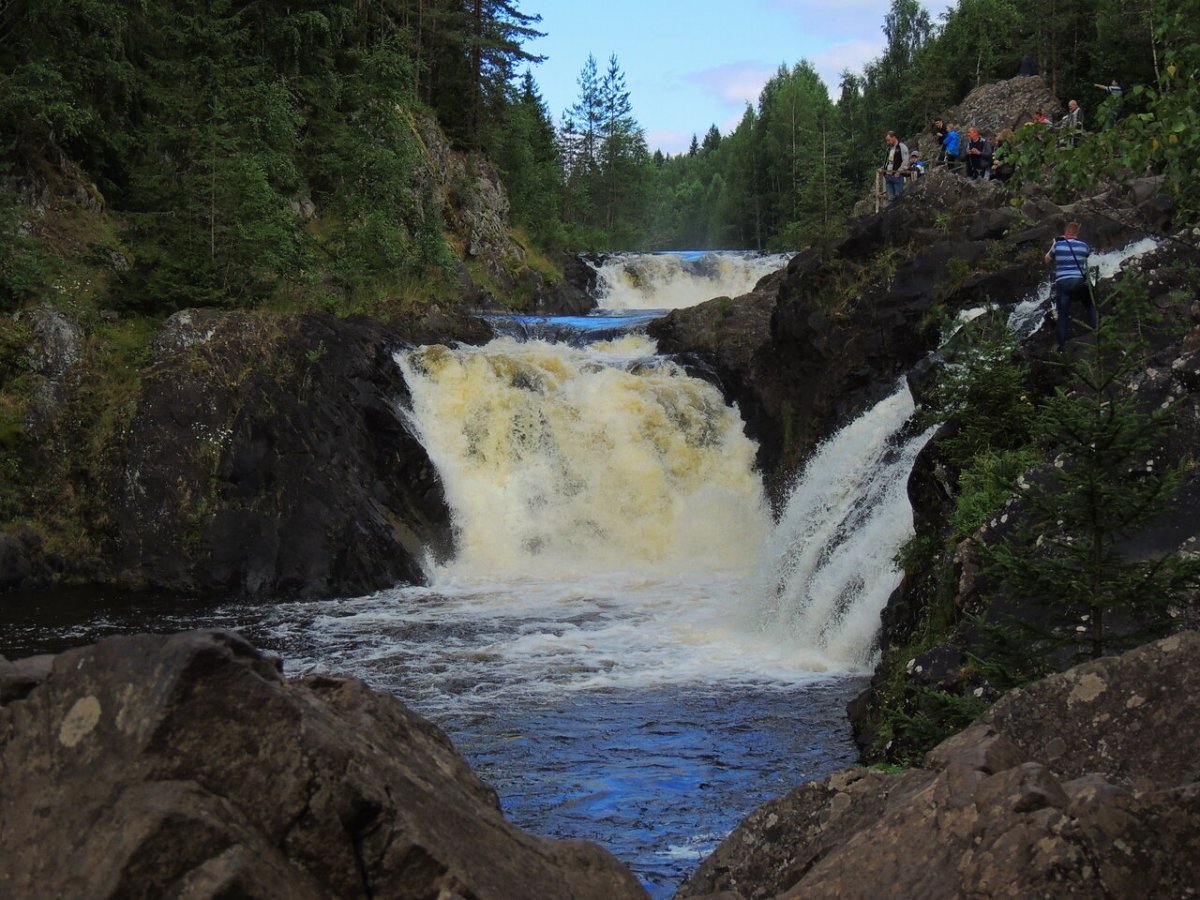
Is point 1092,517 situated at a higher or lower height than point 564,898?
higher

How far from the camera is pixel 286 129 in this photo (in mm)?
29672

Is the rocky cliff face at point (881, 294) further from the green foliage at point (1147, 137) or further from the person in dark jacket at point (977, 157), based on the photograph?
the green foliage at point (1147, 137)

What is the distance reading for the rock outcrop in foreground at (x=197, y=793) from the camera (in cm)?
343

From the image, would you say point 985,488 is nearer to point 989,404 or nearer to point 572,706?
point 989,404

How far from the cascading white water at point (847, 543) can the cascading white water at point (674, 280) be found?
24907mm

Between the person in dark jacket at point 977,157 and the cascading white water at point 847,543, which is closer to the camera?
the cascading white water at point 847,543

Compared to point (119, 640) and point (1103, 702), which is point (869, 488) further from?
point (119, 640)

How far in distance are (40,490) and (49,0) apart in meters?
10.6

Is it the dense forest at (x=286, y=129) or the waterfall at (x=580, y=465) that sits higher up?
the dense forest at (x=286, y=129)

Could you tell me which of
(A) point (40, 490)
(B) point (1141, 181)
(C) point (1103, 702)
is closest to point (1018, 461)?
(C) point (1103, 702)

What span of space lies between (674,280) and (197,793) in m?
41.1

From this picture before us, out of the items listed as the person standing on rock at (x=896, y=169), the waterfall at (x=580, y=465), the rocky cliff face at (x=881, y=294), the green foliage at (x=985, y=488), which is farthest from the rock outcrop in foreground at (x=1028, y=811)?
the person standing on rock at (x=896, y=169)

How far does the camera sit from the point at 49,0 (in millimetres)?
23734

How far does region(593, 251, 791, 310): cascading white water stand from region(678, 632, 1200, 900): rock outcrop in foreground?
125 feet
